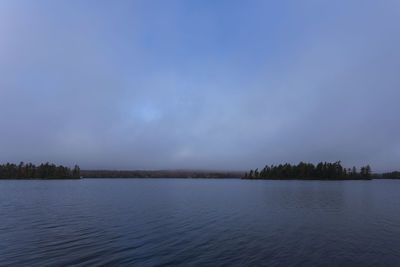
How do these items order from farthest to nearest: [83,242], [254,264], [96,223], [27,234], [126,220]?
[126,220], [96,223], [27,234], [83,242], [254,264]

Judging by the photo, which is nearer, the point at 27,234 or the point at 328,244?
the point at 328,244

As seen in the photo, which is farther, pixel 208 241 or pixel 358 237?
pixel 358 237

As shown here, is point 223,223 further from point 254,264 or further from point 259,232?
point 254,264

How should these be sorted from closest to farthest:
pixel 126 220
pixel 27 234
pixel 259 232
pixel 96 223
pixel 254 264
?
pixel 254 264, pixel 27 234, pixel 259 232, pixel 96 223, pixel 126 220

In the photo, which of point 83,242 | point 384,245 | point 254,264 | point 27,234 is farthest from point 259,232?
point 27,234

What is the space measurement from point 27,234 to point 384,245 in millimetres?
39646

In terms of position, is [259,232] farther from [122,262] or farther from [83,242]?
[83,242]

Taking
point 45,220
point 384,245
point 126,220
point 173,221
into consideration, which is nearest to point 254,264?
point 384,245

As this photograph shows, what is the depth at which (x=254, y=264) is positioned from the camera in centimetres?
1791

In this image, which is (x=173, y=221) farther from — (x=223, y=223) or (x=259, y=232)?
(x=259, y=232)

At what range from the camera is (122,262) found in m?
17.9

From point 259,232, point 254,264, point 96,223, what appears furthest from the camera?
point 96,223

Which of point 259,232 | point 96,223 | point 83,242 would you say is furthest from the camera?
point 96,223

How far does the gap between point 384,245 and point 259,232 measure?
1284cm
